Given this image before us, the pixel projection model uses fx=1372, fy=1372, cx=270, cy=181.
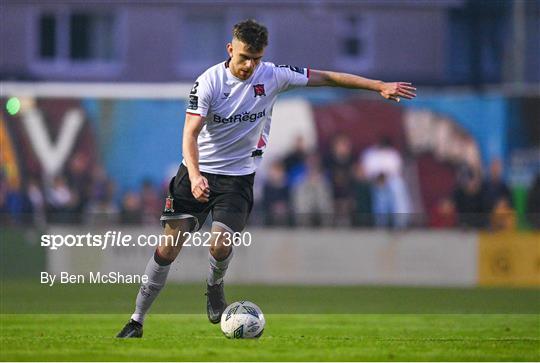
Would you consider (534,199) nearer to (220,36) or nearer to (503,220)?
(503,220)

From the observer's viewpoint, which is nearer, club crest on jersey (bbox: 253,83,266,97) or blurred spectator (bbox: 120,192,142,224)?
club crest on jersey (bbox: 253,83,266,97)

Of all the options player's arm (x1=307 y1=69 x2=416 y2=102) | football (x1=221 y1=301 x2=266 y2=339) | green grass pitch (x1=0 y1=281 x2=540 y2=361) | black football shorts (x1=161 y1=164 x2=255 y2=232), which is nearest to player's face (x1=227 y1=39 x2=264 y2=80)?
player's arm (x1=307 y1=69 x2=416 y2=102)

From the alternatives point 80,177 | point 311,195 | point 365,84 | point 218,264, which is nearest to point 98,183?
point 80,177

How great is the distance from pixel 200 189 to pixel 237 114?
1.19 metres

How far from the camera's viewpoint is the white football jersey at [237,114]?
1205 cm

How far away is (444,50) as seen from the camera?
44.2 m

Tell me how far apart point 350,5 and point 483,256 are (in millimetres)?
18751

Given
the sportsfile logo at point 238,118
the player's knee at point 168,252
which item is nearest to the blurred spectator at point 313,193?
the sportsfile logo at point 238,118

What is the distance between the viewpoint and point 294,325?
14.8m

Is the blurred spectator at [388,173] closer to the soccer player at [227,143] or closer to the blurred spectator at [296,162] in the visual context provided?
the blurred spectator at [296,162]

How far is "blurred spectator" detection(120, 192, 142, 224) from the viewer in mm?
25969

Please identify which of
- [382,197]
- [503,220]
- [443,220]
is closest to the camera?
[503,220]

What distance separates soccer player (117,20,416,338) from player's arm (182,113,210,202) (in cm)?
9

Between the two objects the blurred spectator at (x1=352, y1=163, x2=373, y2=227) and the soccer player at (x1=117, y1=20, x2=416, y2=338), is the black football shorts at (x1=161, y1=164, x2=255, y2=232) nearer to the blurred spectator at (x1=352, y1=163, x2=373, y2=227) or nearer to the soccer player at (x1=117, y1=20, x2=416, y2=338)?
the soccer player at (x1=117, y1=20, x2=416, y2=338)
